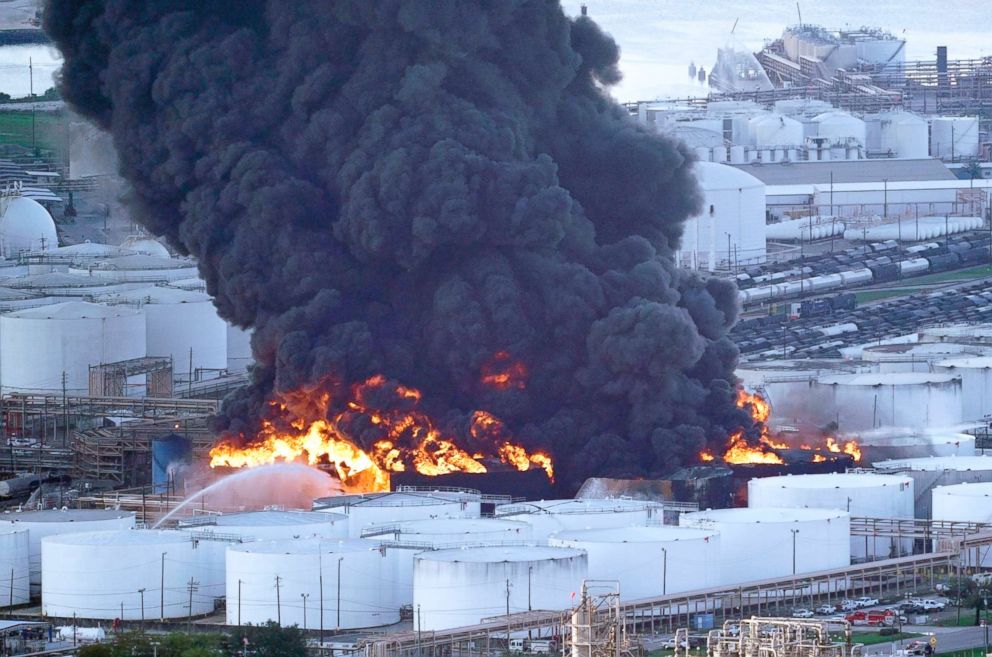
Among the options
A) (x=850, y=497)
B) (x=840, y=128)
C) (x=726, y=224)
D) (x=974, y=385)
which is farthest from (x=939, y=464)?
(x=840, y=128)

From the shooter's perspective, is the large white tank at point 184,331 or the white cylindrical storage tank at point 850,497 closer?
the white cylindrical storage tank at point 850,497

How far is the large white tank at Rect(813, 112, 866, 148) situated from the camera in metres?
169

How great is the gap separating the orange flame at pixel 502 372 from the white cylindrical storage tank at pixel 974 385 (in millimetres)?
22428

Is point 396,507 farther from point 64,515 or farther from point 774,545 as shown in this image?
point 774,545

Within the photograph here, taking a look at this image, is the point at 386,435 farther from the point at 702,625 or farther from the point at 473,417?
the point at 702,625

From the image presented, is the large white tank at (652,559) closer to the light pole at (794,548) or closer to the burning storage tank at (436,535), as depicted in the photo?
the burning storage tank at (436,535)

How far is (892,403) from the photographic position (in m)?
81.4

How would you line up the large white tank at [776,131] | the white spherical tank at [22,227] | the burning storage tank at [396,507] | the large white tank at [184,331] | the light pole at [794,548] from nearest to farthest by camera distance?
1. the light pole at [794,548]
2. the burning storage tank at [396,507]
3. the large white tank at [184,331]
4. the white spherical tank at [22,227]
5. the large white tank at [776,131]

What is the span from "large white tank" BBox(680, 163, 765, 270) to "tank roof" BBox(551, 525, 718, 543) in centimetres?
6635

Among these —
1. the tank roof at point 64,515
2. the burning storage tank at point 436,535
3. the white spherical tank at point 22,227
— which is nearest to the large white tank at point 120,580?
the burning storage tank at point 436,535

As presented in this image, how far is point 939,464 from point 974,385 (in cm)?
1490

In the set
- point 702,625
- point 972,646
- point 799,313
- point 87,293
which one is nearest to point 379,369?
Result: point 702,625

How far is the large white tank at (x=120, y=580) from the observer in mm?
58281

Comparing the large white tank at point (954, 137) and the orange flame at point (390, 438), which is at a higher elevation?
the large white tank at point (954, 137)
